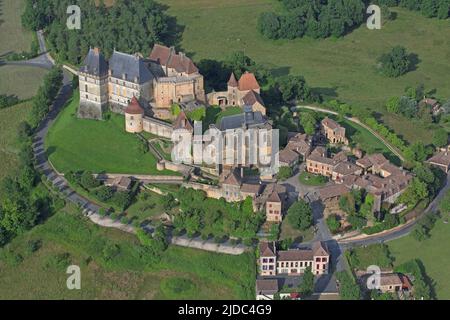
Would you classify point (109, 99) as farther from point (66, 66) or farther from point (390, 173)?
point (390, 173)

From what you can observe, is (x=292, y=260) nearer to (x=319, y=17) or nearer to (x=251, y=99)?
(x=251, y=99)

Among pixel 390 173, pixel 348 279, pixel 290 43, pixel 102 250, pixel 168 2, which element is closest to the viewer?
pixel 348 279

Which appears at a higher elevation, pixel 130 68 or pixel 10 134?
pixel 130 68

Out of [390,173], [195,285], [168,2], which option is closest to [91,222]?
[195,285]

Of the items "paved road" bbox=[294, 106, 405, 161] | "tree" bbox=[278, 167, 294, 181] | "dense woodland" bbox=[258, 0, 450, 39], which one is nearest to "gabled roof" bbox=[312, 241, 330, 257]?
"tree" bbox=[278, 167, 294, 181]

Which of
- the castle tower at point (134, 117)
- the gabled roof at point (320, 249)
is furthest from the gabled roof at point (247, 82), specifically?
the gabled roof at point (320, 249)

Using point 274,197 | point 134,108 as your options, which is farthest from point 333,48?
point 274,197

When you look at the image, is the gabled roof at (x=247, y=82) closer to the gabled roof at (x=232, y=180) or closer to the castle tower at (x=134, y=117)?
the castle tower at (x=134, y=117)
